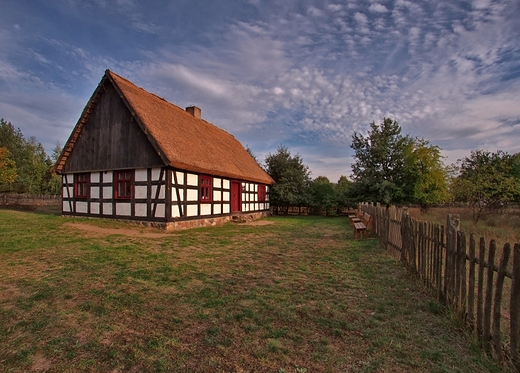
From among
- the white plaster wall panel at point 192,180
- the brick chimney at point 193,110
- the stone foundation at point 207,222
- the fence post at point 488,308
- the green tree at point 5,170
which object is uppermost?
the brick chimney at point 193,110

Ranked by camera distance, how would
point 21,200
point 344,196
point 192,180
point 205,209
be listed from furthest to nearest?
point 21,200 < point 344,196 < point 205,209 < point 192,180

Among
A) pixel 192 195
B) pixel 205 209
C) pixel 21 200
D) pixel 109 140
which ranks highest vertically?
pixel 109 140

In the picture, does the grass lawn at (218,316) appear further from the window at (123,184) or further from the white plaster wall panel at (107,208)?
the white plaster wall panel at (107,208)

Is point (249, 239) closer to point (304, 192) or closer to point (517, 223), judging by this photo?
point (517, 223)

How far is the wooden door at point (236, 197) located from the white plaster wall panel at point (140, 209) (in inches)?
231

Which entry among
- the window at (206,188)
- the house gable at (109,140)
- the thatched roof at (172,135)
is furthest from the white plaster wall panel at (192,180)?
the house gable at (109,140)

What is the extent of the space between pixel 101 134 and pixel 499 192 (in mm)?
21896

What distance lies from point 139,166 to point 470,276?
1220 cm

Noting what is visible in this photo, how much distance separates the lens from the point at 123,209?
13.2 m

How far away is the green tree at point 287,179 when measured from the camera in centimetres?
2453

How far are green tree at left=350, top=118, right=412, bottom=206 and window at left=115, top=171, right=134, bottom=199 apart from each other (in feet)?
55.2

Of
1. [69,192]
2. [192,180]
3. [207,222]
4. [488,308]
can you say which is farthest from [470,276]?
[69,192]

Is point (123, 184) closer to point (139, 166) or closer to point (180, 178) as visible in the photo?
point (139, 166)

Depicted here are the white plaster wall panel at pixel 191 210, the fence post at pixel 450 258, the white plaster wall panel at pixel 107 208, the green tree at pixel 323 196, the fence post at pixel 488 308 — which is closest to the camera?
the fence post at pixel 488 308
